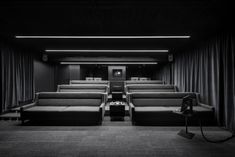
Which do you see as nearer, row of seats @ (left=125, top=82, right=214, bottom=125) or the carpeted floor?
the carpeted floor

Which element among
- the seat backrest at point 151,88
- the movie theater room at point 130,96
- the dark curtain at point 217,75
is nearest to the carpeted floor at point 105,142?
the movie theater room at point 130,96

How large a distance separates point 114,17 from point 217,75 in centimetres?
344

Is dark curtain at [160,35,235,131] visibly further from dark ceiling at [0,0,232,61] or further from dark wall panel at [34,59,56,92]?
dark wall panel at [34,59,56,92]

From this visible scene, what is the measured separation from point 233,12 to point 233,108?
7.54ft

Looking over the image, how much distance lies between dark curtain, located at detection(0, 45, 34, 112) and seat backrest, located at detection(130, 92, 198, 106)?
476 centimetres

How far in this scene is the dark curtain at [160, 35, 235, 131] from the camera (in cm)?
422

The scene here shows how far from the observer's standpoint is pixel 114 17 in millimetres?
3684

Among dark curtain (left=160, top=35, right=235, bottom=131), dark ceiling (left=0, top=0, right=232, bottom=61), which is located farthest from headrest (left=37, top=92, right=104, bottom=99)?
dark curtain (left=160, top=35, right=235, bottom=131)

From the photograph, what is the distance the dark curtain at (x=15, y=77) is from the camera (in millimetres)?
6137

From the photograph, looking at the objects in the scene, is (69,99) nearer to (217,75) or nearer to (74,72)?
(217,75)

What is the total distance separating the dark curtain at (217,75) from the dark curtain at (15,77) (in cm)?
711

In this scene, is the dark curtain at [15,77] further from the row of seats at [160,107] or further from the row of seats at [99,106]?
the row of seats at [160,107]

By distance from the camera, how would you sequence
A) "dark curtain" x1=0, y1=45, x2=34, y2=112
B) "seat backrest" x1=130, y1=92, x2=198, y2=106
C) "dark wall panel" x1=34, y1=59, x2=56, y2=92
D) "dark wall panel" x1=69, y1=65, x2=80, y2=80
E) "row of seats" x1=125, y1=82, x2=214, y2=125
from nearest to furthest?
"row of seats" x1=125, y1=82, x2=214, y2=125, "seat backrest" x1=130, y1=92, x2=198, y2=106, "dark curtain" x1=0, y1=45, x2=34, y2=112, "dark wall panel" x1=34, y1=59, x2=56, y2=92, "dark wall panel" x1=69, y1=65, x2=80, y2=80

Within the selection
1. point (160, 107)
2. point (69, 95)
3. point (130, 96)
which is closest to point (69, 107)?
point (69, 95)
